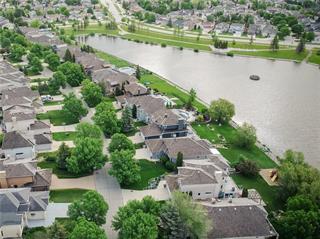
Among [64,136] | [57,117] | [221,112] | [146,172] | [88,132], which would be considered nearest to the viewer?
[146,172]

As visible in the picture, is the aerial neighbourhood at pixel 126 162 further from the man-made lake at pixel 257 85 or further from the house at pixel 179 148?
the man-made lake at pixel 257 85

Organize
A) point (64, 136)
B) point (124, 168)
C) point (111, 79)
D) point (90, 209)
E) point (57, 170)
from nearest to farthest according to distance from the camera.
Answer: point (90, 209), point (124, 168), point (57, 170), point (64, 136), point (111, 79)

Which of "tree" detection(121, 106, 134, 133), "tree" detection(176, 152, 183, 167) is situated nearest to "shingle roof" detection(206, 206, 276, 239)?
"tree" detection(176, 152, 183, 167)

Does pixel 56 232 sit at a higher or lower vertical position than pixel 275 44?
lower

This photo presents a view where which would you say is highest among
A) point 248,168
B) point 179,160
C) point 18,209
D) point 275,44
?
point 275,44

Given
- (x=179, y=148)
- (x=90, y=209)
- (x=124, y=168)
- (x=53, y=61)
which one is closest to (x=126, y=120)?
(x=179, y=148)

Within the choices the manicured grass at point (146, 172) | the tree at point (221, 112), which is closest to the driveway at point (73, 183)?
the manicured grass at point (146, 172)

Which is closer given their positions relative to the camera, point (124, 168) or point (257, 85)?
point (124, 168)

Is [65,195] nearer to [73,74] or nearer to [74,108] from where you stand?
[74,108]

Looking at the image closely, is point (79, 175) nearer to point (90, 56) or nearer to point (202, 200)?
point (202, 200)
